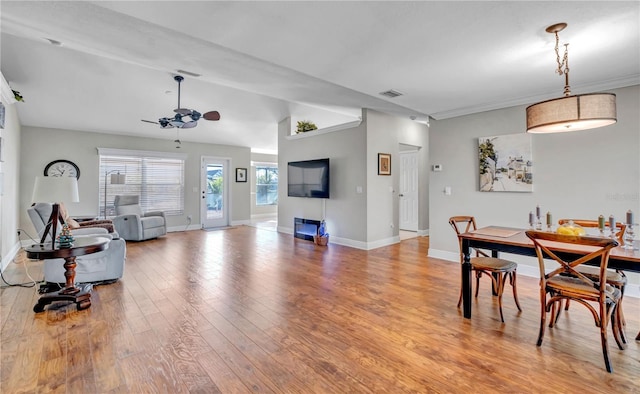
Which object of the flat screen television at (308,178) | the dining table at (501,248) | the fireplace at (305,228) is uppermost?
the flat screen television at (308,178)

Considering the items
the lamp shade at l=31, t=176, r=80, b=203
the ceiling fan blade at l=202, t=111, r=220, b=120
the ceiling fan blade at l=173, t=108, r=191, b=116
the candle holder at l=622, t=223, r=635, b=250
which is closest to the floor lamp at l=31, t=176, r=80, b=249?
the lamp shade at l=31, t=176, r=80, b=203

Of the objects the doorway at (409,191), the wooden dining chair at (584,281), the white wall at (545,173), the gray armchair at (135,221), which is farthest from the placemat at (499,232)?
the gray armchair at (135,221)

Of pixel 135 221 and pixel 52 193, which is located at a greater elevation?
pixel 52 193

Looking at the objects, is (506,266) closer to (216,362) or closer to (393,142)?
(216,362)

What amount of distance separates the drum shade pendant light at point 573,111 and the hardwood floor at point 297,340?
5.44 feet

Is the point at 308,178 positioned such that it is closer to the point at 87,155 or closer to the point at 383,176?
the point at 383,176

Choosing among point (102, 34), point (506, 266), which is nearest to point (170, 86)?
point (102, 34)

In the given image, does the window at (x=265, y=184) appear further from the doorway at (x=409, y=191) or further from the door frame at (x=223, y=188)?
the doorway at (x=409, y=191)

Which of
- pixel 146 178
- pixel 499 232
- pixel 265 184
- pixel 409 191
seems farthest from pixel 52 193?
pixel 265 184

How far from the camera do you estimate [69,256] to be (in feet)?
8.93

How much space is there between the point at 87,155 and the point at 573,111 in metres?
8.47

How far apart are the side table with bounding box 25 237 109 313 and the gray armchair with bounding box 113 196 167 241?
3.52 meters

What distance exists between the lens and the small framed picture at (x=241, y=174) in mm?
8953

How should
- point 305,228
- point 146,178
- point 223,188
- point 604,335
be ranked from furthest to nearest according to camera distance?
point 223,188 < point 146,178 < point 305,228 < point 604,335
